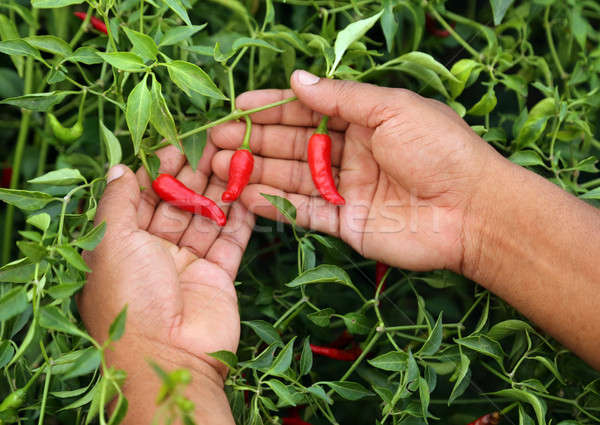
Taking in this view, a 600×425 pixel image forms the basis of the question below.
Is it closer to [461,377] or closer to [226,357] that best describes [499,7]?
[461,377]

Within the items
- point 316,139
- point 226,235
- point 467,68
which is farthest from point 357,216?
point 467,68

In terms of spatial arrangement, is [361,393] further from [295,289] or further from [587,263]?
[587,263]

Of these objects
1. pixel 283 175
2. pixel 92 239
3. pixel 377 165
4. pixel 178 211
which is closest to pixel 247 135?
pixel 283 175

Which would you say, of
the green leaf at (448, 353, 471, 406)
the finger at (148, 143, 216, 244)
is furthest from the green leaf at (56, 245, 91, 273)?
the green leaf at (448, 353, 471, 406)

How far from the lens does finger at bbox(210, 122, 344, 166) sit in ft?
6.24

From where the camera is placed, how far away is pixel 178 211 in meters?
1.82

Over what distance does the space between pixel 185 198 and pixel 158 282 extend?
0.37m

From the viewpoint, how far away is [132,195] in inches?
62.7

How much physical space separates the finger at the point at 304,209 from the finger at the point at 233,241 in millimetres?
39

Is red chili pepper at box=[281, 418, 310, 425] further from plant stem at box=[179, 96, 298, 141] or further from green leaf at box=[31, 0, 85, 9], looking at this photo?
green leaf at box=[31, 0, 85, 9]

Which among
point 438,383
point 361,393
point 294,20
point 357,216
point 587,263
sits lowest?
point 438,383

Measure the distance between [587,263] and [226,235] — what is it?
107cm

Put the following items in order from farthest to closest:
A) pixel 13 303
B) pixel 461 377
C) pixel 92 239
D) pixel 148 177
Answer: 1. pixel 148 177
2. pixel 461 377
3. pixel 92 239
4. pixel 13 303

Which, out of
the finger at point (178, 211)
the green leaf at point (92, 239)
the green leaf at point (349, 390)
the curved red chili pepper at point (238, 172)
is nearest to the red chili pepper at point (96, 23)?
the finger at point (178, 211)
